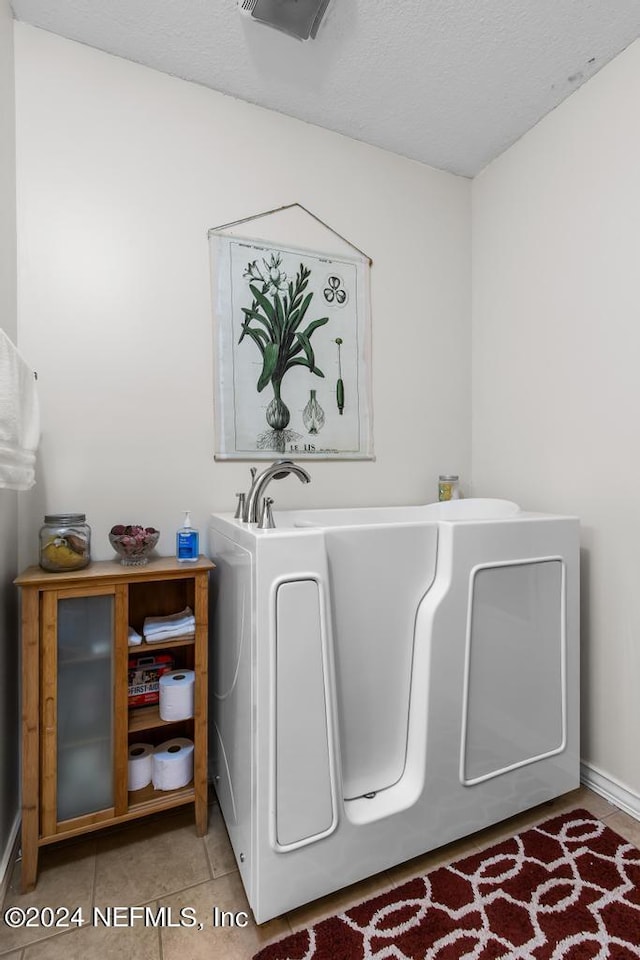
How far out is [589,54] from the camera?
5.13ft

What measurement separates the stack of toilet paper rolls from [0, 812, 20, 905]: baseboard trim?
31cm

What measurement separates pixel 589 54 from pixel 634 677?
2054mm

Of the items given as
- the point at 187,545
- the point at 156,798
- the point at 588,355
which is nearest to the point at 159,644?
the point at 187,545

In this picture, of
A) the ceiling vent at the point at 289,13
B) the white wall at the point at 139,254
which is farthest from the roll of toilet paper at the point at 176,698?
the ceiling vent at the point at 289,13

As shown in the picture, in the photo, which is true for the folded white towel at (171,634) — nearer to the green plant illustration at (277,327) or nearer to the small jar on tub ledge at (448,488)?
the green plant illustration at (277,327)

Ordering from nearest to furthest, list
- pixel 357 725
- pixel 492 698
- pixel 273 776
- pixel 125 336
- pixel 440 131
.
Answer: pixel 273 776, pixel 357 725, pixel 492 698, pixel 125 336, pixel 440 131

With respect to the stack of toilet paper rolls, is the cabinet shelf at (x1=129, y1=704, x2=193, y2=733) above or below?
above

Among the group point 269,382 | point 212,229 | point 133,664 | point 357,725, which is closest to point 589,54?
point 212,229

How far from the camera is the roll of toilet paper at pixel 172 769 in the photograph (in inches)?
53.9

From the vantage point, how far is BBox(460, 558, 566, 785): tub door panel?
1306 millimetres

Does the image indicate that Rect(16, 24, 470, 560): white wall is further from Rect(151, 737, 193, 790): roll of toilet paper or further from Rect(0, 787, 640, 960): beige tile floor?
Rect(0, 787, 640, 960): beige tile floor

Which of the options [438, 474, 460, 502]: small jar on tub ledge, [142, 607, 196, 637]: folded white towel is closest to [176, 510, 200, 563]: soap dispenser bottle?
[142, 607, 196, 637]: folded white towel

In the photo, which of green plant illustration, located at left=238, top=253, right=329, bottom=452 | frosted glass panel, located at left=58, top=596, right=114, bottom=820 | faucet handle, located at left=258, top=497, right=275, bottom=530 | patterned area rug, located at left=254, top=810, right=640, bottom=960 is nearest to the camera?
patterned area rug, located at left=254, top=810, right=640, bottom=960

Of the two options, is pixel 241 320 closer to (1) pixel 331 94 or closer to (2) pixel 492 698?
(1) pixel 331 94
